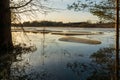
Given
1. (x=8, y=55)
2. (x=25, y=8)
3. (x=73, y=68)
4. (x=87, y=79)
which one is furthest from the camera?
(x=8, y=55)

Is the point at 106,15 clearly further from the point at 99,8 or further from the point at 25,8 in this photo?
the point at 25,8

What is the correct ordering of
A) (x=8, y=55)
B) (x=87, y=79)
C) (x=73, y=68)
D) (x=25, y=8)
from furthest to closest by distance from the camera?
(x=8, y=55) → (x=73, y=68) → (x=25, y=8) → (x=87, y=79)

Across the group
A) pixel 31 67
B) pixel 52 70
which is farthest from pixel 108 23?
pixel 31 67

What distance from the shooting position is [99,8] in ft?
40.0

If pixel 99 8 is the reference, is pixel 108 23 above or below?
below

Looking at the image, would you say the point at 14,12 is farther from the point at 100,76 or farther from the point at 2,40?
the point at 100,76

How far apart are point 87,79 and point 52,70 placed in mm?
2263

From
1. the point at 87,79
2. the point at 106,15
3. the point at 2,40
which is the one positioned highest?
the point at 106,15

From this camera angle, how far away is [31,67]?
41.1 ft

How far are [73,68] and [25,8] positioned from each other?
13.6 ft

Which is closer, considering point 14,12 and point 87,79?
point 87,79

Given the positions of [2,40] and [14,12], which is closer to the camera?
[2,40]

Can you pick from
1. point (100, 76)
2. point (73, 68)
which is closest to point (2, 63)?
point (73, 68)

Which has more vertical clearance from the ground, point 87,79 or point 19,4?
point 19,4
